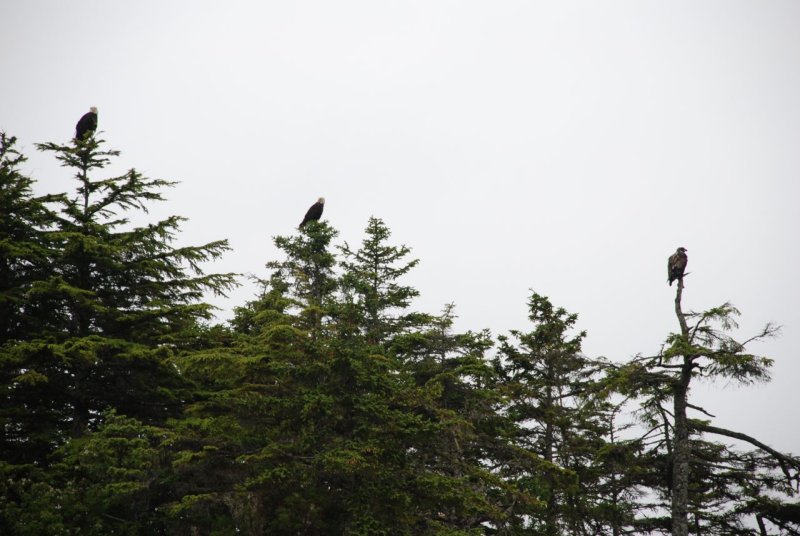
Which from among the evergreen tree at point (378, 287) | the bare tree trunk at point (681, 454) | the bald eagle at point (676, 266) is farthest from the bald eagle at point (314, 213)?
the bare tree trunk at point (681, 454)

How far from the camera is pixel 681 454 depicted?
34.8 ft

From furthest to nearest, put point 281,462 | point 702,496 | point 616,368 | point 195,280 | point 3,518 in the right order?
1. point 702,496
2. point 195,280
3. point 616,368
4. point 281,462
5. point 3,518

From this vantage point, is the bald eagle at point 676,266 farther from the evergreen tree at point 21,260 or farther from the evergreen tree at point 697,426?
the evergreen tree at point 21,260

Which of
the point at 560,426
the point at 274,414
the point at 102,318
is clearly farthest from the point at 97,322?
the point at 560,426

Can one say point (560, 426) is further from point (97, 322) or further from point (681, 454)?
point (97, 322)

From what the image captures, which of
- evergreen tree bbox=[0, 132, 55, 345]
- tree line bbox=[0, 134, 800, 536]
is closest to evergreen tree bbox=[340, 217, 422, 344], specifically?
tree line bbox=[0, 134, 800, 536]

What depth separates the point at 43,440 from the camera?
1050cm

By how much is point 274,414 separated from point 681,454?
9.13 meters

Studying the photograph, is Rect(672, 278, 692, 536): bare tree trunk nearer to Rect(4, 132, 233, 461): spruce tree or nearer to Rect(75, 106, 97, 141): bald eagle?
Rect(4, 132, 233, 461): spruce tree

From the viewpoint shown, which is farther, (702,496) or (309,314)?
(702,496)

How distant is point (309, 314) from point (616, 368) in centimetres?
758

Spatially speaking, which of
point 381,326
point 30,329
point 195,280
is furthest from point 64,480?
point 381,326

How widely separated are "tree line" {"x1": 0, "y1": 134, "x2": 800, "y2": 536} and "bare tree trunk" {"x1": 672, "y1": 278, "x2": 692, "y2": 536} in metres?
0.04

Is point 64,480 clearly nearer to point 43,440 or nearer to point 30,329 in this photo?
point 43,440
